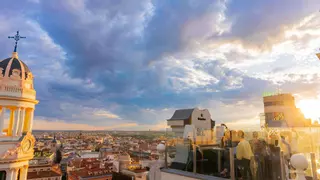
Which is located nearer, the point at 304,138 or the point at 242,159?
the point at 242,159

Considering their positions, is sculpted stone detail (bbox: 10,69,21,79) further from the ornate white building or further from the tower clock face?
the tower clock face

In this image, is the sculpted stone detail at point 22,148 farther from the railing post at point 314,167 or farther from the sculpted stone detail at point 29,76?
the railing post at point 314,167

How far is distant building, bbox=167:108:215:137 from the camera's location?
45.0 ft

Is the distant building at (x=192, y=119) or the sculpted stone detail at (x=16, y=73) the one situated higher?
the sculpted stone detail at (x=16, y=73)

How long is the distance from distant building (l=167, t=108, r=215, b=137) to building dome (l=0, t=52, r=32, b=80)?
906 cm

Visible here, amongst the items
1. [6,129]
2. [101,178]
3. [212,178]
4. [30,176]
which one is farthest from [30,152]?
[30,176]

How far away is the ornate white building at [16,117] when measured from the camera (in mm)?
8672

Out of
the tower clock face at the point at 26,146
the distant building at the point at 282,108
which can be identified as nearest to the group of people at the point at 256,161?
the tower clock face at the point at 26,146

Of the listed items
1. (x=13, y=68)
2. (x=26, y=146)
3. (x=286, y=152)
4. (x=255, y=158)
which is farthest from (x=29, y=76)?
(x=286, y=152)

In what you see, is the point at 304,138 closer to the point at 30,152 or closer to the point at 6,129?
the point at 30,152

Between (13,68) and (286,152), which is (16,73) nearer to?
(13,68)

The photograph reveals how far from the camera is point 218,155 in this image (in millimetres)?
5070

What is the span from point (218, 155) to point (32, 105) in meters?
9.25

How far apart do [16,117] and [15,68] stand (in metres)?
2.34
